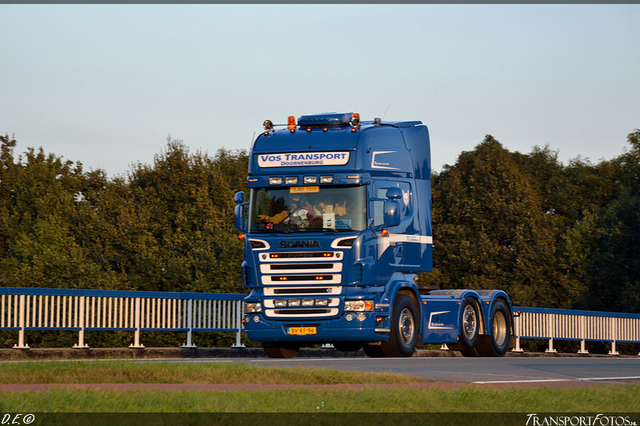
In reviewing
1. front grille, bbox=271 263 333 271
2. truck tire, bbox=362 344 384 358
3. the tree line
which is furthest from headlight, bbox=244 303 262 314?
the tree line

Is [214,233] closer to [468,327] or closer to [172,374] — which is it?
[468,327]

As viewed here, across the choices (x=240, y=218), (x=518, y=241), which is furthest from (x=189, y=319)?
(x=518, y=241)

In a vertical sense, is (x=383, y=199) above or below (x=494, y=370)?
above

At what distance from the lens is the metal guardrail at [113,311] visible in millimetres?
16141

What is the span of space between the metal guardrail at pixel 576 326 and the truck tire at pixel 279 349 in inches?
308

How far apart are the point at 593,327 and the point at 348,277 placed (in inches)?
588

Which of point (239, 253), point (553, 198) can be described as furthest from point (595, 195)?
point (239, 253)

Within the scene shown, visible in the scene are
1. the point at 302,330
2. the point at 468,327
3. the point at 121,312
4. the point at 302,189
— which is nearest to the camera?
the point at 302,330

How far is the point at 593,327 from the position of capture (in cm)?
2716

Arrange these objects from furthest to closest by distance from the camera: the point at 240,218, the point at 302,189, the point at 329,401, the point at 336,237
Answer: the point at 240,218 < the point at 302,189 < the point at 336,237 < the point at 329,401

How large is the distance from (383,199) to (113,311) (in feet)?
21.4

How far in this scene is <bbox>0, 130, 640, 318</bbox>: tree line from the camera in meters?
50.5

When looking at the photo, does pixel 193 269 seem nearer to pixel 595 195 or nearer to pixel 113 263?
pixel 113 263

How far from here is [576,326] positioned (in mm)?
26484
